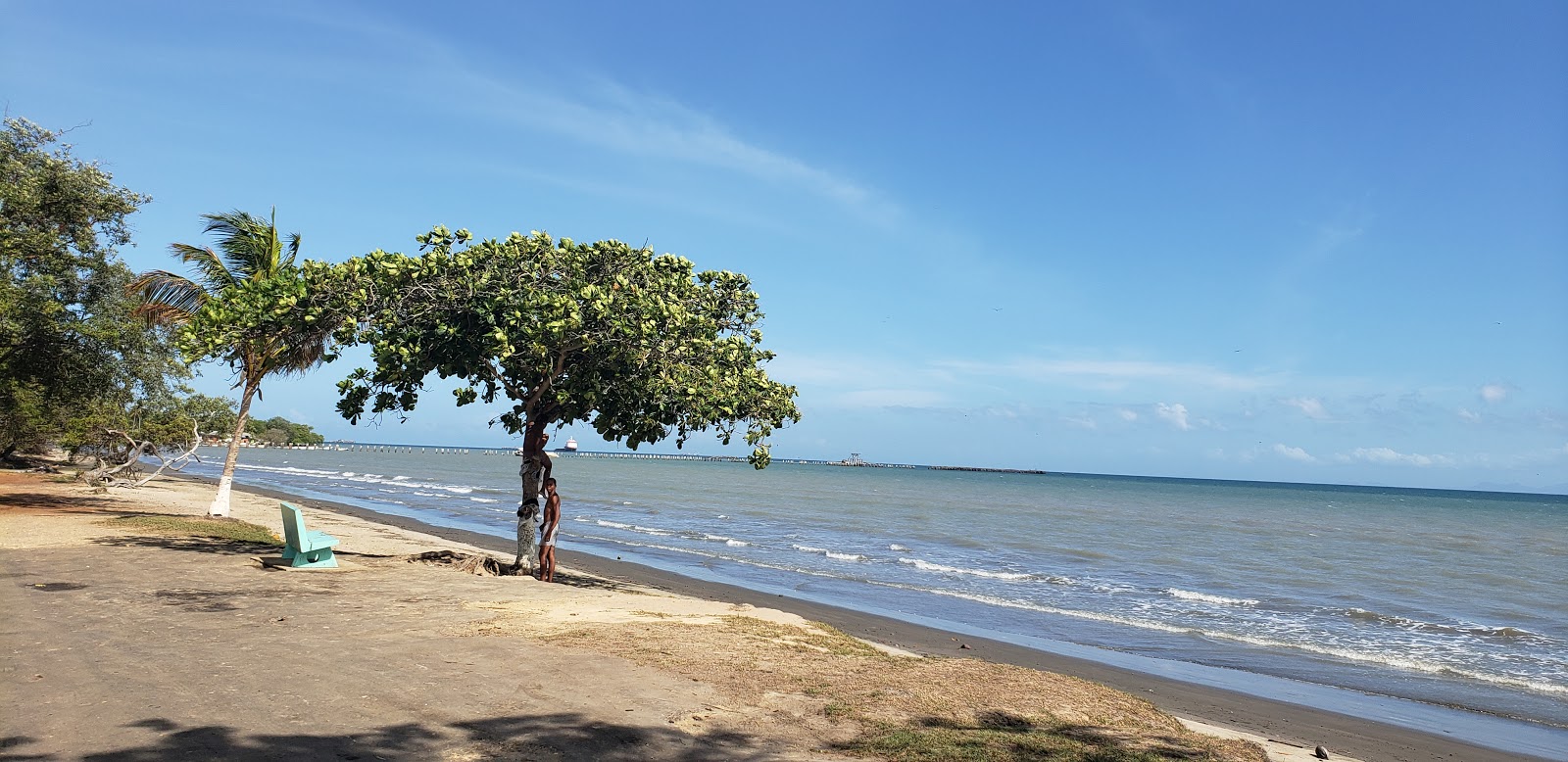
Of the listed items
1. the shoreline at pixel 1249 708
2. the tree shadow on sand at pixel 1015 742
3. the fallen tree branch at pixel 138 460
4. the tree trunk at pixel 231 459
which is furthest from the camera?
the fallen tree branch at pixel 138 460

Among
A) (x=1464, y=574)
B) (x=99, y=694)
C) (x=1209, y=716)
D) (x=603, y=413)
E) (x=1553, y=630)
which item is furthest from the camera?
(x=1464, y=574)

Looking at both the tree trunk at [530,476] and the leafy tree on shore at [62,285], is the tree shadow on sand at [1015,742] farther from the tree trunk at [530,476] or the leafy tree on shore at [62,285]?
the leafy tree on shore at [62,285]

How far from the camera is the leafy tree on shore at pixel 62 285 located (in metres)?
17.9

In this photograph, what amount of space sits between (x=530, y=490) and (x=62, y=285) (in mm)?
12835

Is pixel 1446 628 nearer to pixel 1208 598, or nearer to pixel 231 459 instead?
pixel 1208 598

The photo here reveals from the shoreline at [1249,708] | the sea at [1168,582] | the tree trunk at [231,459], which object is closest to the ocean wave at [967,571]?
the sea at [1168,582]

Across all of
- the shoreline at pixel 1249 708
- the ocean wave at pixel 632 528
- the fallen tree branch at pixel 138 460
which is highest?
the fallen tree branch at pixel 138 460

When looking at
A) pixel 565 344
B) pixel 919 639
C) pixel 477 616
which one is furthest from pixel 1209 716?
pixel 565 344

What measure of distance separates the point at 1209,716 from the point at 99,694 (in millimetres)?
10040

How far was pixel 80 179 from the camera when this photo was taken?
18.7 metres

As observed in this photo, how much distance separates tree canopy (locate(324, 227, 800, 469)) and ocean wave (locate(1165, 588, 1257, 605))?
39.9 ft

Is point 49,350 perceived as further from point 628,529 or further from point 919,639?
point 919,639

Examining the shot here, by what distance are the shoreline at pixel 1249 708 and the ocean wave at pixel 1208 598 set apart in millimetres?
7505

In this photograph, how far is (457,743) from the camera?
5852 millimetres
